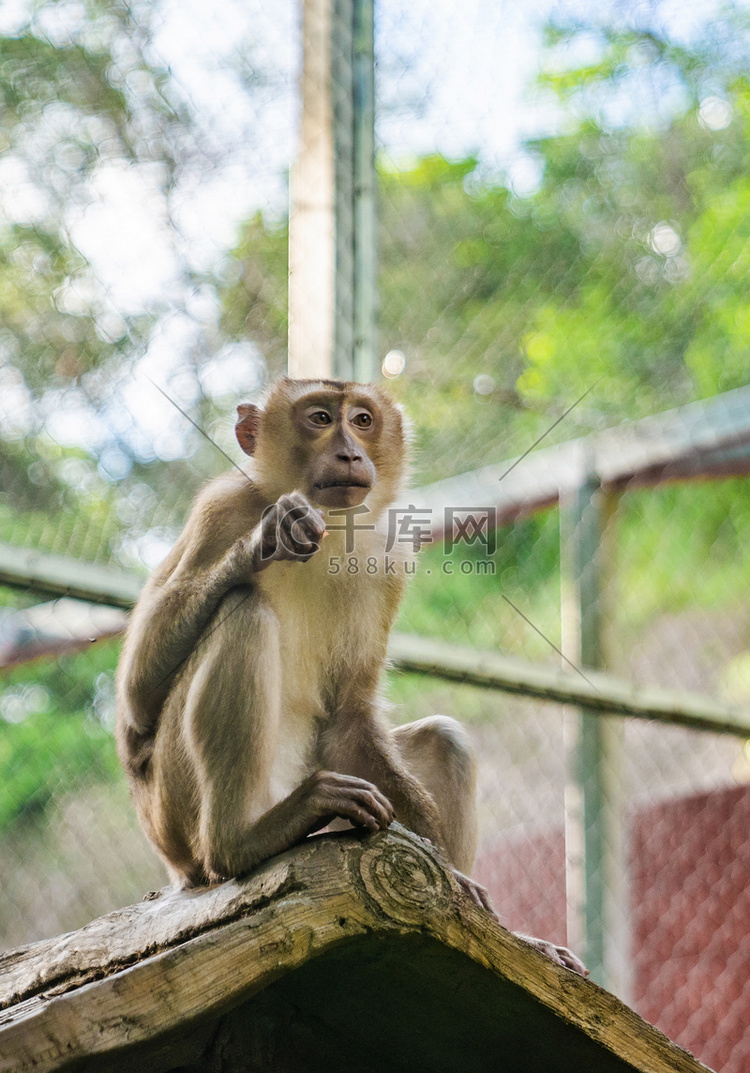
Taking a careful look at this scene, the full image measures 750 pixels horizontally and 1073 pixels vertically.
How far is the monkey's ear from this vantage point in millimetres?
3267

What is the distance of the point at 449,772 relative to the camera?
2957 mm

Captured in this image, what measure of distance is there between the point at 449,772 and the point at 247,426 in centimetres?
117

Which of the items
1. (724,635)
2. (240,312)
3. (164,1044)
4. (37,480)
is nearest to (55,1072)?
(164,1044)

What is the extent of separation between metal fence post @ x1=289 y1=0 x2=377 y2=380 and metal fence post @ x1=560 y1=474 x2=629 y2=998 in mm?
1109

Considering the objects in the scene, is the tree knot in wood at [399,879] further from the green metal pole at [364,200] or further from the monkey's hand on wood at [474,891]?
the green metal pole at [364,200]

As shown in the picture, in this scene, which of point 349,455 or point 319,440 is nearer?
point 349,455

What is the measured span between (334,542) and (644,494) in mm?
2909

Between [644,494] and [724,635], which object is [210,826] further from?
[724,635]

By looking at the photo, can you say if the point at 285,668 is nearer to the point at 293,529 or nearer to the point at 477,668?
the point at 293,529

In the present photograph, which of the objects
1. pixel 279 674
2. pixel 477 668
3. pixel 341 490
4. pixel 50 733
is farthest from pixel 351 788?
pixel 50 733

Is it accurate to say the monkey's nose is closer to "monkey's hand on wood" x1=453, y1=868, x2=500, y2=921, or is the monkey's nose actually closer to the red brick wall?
"monkey's hand on wood" x1=453, y1=868, x2=500, y2=921

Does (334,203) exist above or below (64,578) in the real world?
above

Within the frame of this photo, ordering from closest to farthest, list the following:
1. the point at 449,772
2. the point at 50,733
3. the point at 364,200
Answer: the point at 449,772 → the point at 50,733 → the point at 364,200

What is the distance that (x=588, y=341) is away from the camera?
423 cm
